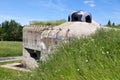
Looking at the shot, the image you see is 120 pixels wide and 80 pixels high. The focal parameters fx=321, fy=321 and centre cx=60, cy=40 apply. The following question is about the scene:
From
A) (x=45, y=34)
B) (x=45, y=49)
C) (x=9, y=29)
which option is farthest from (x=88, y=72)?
(x=9, y=29)

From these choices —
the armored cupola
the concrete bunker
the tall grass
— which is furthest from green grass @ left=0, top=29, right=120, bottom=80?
the armored cupola

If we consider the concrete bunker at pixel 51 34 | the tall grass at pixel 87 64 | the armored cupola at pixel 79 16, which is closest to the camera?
the tall grass at pixel 87 64

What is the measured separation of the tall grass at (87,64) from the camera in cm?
430

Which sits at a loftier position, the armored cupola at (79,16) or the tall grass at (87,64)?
the armored cupola at (79,16)

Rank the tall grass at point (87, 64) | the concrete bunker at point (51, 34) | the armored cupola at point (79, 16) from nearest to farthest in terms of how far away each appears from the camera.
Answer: the tall grass at point (87, 64) < the concrete bunker at point (51, 34) < the armored cupola at point (79, 16)

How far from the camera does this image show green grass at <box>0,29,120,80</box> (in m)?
4.30

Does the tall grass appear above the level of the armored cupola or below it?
below

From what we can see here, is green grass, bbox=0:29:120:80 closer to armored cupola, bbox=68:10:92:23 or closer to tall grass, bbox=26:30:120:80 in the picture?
tall grass, bbox=26:30:120:80

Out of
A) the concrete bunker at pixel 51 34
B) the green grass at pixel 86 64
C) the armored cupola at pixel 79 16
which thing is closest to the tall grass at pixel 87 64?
the green grass at pixel 86 64

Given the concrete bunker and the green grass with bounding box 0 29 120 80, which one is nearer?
the green grass with bounding box 0 29 120 80

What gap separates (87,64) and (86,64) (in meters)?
0.02

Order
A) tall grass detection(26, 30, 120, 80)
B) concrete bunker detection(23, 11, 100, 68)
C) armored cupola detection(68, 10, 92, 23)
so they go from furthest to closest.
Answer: armored cupola detection(68, 10, 92, 23)
concrete bunker detection(23, 11, 100, 68)
tall grass detection(26, 30, 120, 80)

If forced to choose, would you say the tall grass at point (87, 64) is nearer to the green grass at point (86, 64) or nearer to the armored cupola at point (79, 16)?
the green grass at point (86, 64)

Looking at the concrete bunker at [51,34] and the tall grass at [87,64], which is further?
the concrete bunker at [51,34]
